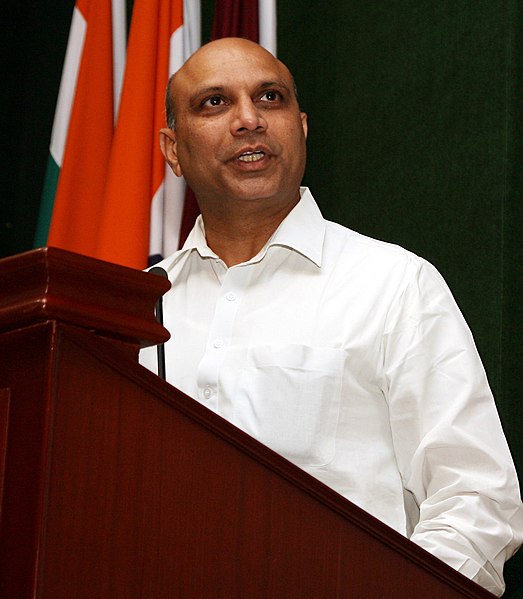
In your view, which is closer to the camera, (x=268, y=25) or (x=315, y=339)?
(x=315, y=339)

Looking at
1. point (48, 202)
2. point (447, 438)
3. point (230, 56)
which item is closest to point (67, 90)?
point (48, 202)

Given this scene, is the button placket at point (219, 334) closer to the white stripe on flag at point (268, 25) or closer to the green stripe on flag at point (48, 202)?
the white stripe on flag at point (268, 25)

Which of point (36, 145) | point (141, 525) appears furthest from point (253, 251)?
point (36, 145)

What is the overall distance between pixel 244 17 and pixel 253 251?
1.10 m

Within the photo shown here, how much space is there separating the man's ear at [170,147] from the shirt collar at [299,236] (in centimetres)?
22

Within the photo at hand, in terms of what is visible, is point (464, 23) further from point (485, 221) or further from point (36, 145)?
point (36, 145)

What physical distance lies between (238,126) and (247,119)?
2 cm

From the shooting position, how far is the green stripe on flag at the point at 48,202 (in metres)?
3.22

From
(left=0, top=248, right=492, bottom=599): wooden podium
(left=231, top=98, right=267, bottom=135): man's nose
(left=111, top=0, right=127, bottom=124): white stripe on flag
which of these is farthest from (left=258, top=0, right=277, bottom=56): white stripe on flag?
(left=0, top=248, right=492, bottom=599): wooden podium

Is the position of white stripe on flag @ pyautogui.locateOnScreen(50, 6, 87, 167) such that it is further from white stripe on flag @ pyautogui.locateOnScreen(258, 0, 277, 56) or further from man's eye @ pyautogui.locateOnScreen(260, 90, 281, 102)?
man's eye @ pyautogui.locateOnScreen(260, 90, 281, 102)

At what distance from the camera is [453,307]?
71.6 inches

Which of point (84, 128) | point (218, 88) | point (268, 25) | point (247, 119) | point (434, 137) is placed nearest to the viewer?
point (247, 119)

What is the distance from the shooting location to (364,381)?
1.81 m

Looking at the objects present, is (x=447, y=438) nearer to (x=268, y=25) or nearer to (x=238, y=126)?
(x=238, y=126)
